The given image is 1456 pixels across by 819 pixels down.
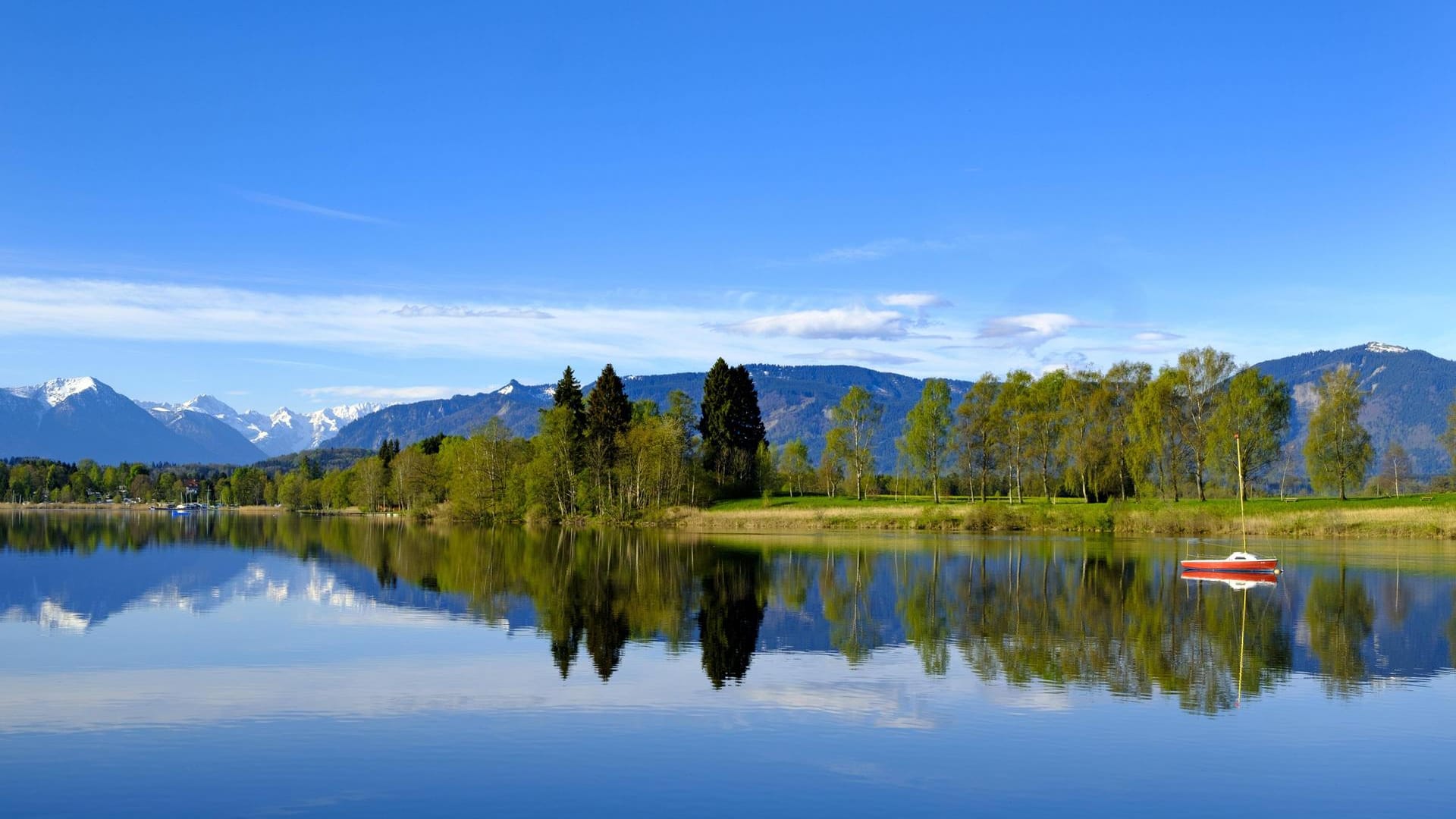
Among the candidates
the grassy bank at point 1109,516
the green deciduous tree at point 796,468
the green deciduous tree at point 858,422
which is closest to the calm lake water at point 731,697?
the grassy bank at point 1109,516

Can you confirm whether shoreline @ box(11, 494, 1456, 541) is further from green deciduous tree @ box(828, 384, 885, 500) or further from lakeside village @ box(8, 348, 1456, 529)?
green deciduous tree @ box(828, 384, 885, 500)

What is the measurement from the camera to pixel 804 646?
1275 inches

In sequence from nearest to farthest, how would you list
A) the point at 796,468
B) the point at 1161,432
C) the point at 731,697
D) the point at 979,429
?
the point at 731,697 → the point at 1161,432 → the point at 979,429 → the point at 796,468

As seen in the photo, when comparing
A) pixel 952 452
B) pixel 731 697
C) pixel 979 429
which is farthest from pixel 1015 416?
pixel 731 697

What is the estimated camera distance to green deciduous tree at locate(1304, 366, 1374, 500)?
96.2m

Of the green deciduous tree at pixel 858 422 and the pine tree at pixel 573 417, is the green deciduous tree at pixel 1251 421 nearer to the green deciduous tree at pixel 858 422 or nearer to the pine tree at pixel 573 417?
the green deciduous tree at pixel 858 422

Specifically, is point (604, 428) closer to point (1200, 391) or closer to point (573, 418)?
point (573, 418)

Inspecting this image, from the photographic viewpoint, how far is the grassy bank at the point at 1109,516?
3287 inches

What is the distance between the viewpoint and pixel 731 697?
24.5m

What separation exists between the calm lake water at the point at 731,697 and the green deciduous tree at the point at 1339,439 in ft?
158

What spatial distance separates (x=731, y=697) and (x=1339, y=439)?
88.5 metres

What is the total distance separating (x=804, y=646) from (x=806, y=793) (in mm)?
15537

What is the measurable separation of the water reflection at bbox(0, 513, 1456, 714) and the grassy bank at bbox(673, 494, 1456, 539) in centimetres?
1772

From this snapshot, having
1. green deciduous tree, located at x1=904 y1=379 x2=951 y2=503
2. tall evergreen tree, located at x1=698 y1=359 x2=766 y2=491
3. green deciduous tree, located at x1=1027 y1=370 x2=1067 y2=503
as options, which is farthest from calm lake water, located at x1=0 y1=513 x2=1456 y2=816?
tall evergreen tree, located at x1=698 y1=359 x2=766 y2=491
